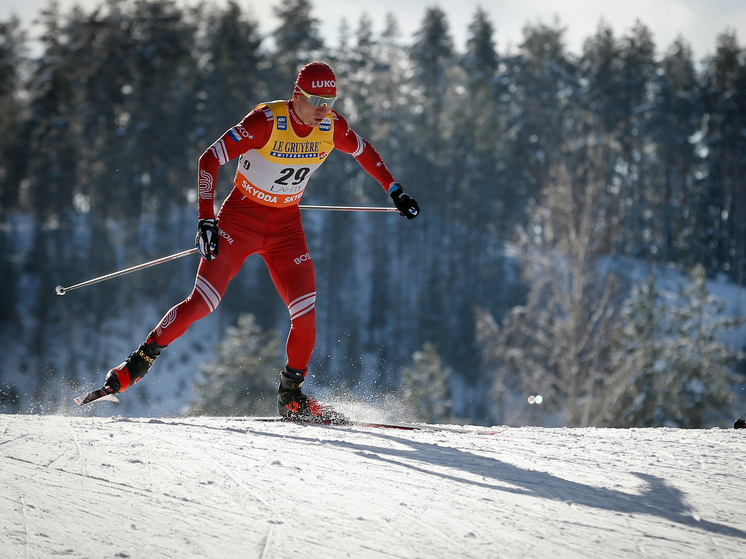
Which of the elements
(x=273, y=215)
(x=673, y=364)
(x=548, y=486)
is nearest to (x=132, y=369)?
(x=273, y=215)

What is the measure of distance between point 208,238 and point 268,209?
1.84 feet

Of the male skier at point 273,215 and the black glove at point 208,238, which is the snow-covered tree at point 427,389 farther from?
the black glove at point 208,238

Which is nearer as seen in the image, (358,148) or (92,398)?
(92,398)

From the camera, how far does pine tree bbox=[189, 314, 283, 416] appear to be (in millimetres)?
16875

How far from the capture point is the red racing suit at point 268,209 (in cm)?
391

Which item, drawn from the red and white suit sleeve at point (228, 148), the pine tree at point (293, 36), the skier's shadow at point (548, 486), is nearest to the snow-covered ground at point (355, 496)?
the skier's shadow at point (548, 486)

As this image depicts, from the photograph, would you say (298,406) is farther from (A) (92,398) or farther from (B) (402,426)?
(A) (92,398)

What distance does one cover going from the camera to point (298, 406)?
4.43 meters

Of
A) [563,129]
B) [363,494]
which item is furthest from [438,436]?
[563,129]

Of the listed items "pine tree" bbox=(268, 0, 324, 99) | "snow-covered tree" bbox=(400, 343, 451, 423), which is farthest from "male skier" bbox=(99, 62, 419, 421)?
"pine tree" bbox=(268, 0, 324, 99)

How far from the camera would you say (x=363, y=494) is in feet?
7.99

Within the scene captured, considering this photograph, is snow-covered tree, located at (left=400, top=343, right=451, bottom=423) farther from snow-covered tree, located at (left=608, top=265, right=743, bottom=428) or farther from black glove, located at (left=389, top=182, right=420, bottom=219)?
black glove, located at (left=389, top=182, right=420, bottom=219)

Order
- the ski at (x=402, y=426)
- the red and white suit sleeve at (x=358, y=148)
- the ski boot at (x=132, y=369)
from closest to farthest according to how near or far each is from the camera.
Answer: the ski boot at (x=132, y=369) → the ski at (x=402, y=426) → the red and white suit sleeve at (x=358, y=148)

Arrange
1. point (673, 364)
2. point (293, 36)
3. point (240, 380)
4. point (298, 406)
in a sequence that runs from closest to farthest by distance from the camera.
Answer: point (298, 406) → point (673, 364) → point (240, 380) → point (293, 36)
